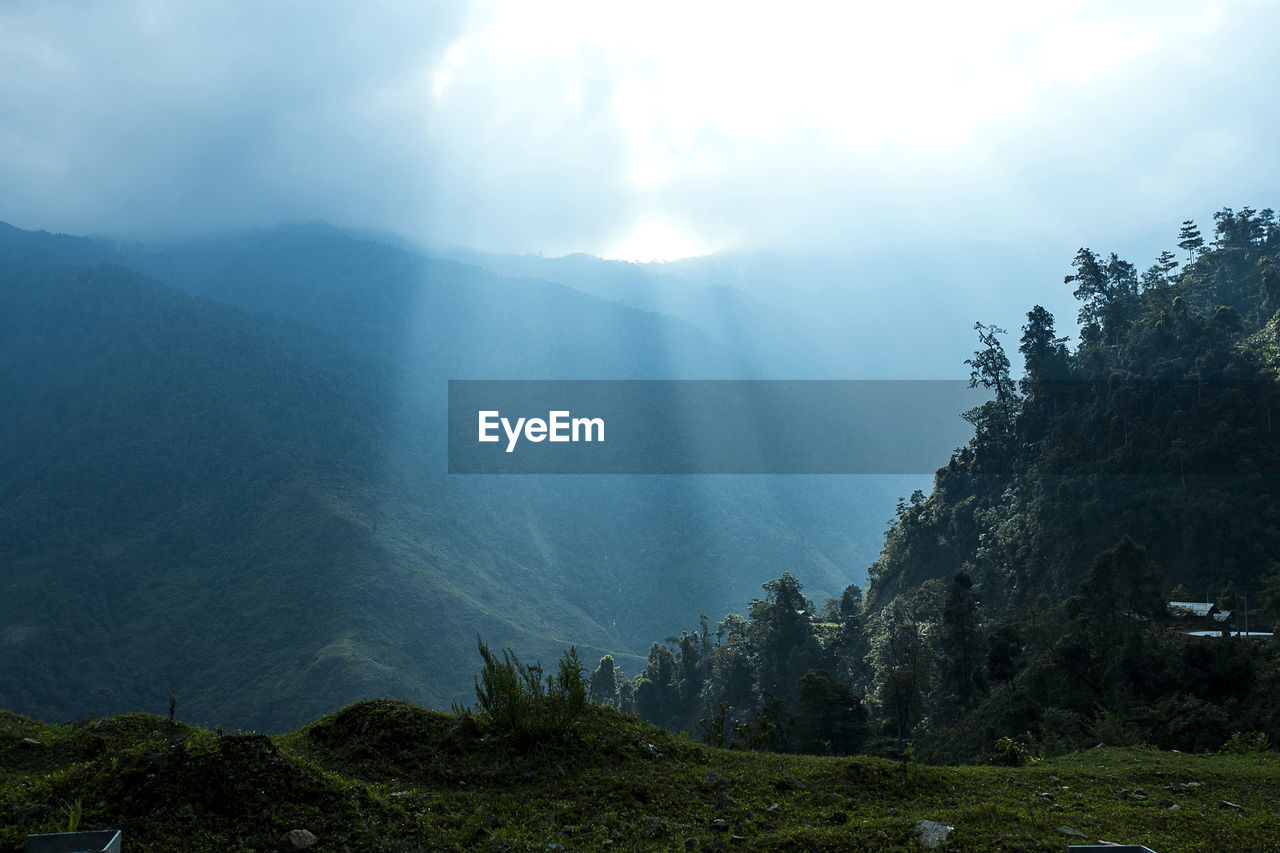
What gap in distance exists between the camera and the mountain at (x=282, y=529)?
315 ft

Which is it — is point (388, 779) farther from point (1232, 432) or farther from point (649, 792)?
point (1232, 432)

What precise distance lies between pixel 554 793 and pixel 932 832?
11.7ft

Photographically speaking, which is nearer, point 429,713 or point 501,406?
point 429,713

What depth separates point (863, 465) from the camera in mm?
190000

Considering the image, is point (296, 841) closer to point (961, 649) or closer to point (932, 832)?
point (932, 832)

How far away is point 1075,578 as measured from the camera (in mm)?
51875

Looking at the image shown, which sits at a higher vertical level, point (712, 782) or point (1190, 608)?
point (712, 782)

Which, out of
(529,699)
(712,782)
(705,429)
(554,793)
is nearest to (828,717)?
(529,699)

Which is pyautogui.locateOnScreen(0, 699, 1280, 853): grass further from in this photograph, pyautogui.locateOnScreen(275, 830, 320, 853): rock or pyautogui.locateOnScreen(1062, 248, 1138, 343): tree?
pyautogui.locateOnScreen(1062, 248, 1138, 343): tree

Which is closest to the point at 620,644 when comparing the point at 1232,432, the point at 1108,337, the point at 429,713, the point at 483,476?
the point at 483,476

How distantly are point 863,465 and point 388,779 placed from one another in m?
190

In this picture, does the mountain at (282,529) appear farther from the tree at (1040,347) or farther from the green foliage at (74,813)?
the green foliage at (74,813)

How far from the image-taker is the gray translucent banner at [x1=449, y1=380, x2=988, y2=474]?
17312cm

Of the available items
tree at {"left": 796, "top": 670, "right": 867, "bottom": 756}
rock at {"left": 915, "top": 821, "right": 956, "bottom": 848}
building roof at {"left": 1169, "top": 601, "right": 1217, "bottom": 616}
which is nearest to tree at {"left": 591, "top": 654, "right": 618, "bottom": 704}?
tree at {"left": 796, "top": 670, "right": 867, "bottom": 756}
